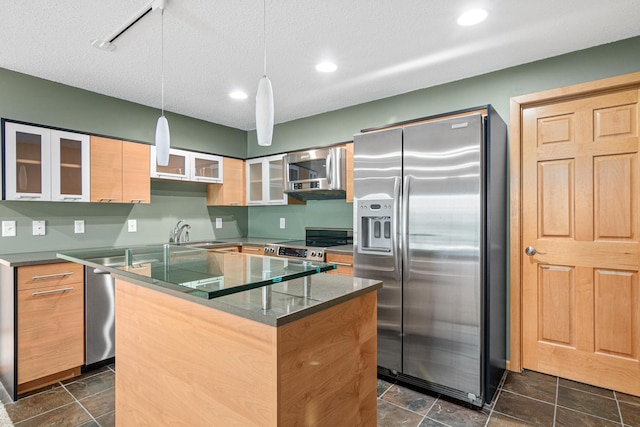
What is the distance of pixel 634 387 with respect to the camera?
8.01ft

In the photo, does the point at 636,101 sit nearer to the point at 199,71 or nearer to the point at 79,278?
the point at 199,71

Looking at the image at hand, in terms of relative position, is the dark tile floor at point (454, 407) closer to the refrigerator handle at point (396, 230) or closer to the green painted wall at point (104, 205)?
the refrigerator handle at point (396, 230)

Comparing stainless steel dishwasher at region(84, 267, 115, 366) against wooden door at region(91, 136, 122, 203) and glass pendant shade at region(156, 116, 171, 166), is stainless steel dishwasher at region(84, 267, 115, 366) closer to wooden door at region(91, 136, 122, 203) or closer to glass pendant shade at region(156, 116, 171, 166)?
wooden door at region(91, 136, 122, 203)

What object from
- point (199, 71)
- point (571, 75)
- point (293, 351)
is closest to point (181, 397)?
point (293, 351)

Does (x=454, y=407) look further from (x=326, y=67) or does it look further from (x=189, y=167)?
(x=189, y=167)

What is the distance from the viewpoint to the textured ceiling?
6.73ft

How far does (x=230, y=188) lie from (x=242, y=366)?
137 inches

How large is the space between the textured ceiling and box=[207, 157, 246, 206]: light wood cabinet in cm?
127

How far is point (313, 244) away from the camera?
390 cm

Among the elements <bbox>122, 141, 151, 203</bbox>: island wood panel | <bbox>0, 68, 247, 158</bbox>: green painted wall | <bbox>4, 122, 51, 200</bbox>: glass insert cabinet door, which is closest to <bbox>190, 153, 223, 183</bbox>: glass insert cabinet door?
<bbox>0, 68, 247, 158</bbox>: green painted wall

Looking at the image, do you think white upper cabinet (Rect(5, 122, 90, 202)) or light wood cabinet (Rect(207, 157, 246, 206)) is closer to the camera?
white upper cabinet (Rect(5, 122, 90, 202))

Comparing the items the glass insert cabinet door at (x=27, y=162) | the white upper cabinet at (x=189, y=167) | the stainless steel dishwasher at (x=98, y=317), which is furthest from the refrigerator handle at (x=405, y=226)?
the glass insert cabinet door at (x=27, y=162)

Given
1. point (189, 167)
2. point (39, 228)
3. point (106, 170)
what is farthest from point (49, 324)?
point (189, 167)

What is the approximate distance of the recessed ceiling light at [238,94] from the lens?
3.44 metres
